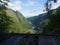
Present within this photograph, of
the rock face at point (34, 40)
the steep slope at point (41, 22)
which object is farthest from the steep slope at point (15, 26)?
the rock face at point (34, 40)

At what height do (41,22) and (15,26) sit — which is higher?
(41,22)

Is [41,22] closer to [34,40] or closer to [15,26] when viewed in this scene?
[15,26]

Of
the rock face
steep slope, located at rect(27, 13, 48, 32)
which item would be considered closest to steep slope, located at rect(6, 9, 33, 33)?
steep slope, located at rect(27, 13, 48, 32)

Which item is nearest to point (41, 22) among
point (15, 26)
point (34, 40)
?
point (15, 26)

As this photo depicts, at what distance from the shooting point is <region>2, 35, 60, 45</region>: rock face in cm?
1055

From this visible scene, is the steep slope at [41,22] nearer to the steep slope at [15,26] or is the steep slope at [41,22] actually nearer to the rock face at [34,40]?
the steep slope at [15,26]

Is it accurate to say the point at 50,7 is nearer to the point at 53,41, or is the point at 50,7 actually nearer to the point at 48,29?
the point at 48,29

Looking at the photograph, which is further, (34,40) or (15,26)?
(15,26)

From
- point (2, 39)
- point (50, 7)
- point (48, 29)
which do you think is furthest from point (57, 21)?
point (2, 39)

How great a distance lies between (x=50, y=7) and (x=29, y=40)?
77.5ft

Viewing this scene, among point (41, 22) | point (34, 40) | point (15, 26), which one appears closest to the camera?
point (34, 40)

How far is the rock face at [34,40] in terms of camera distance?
34.6ft

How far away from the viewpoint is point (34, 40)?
36.0 feet

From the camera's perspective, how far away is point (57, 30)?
79.7 feet
